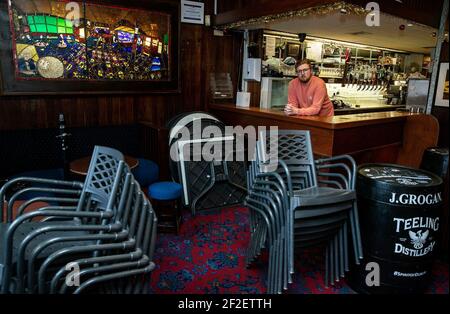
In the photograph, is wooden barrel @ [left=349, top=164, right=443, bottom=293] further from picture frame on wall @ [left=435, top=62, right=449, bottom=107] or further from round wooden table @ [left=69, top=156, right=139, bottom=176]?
round wooden table @ [left=69, top=156, right=139, bottom=176]

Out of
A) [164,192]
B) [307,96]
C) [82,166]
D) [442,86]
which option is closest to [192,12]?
[307,96]

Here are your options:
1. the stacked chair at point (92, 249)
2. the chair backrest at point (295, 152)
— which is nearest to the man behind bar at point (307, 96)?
the chair backrest at point (295, 152)

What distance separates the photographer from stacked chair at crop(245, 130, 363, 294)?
86.4 inches

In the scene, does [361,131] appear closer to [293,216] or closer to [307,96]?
[307,96]

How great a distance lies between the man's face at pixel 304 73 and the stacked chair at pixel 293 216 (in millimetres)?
1658

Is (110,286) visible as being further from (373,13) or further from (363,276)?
(373,13)

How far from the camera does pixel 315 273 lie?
2740mm

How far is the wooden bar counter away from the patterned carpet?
1.28 meters

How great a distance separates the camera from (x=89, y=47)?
411 centimetres

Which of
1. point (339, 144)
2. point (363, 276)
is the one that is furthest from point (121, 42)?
point (363, 276)

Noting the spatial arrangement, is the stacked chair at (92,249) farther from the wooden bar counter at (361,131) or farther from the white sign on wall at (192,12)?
the white sign on wall at (192,12)

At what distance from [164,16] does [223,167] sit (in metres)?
2.30

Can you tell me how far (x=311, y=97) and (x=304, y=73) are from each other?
0.32 metres

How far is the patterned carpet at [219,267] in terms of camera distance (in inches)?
98.5
